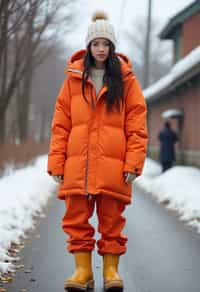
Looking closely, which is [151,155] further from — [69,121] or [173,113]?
[69,121]

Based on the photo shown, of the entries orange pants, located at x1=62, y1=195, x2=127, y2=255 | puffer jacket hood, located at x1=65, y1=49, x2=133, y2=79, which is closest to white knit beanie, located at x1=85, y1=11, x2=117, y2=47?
puffer jacket hood, located at x1=65, y1=49, x2=133, y2=79

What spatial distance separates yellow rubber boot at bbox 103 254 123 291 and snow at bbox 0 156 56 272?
3.74 feet

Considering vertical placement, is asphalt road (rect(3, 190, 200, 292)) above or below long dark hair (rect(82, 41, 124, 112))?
below

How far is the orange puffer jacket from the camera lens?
468 centimetres

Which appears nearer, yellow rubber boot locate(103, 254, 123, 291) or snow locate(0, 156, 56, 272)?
yellow rubber boot locate(103, 254, 123, 291)

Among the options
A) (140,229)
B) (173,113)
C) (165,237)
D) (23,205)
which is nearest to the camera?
(165,237)

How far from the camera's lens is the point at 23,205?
32.9 ft

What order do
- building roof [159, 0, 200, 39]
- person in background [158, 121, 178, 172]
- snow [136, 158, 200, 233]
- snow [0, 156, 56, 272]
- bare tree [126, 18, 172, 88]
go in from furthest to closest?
bare tree [126, 18, 172, 88]
building roof [159, 0, 200, 39]
person in background [158, 121, 178, 172]
snow [136, 158, 200, 233]
snow [0, 156, 56, 272]

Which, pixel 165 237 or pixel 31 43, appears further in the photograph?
pixel 31 43

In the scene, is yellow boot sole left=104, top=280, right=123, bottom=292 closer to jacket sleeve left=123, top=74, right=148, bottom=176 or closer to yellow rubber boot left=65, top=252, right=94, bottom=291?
yellow rubber boot left=65, top=252, right=94, bottom=291

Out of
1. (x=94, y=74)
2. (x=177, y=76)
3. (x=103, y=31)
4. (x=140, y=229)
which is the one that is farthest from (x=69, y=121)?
(x=177, y=76)

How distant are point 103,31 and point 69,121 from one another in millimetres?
737

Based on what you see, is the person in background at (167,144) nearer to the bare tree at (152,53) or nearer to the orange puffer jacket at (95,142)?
the orange puffer jacket at (95,142)

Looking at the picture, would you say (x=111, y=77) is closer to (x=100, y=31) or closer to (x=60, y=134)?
(x=100, y=31)
